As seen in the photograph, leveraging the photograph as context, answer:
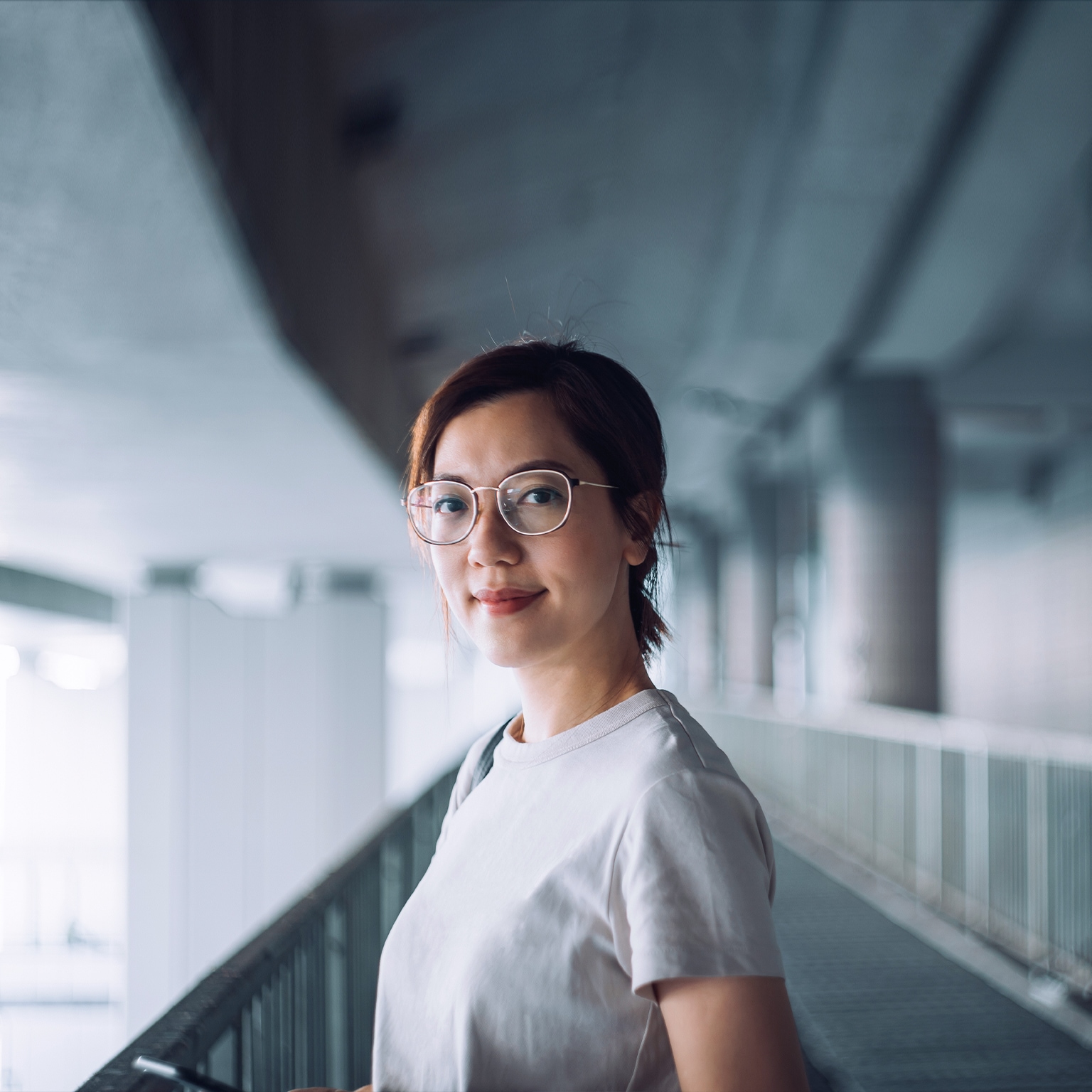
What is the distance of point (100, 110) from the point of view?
2.54 metres

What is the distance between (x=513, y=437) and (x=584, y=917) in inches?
23.1

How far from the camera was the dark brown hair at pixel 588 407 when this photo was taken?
1.37 m

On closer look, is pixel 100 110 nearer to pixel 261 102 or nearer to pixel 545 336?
pixel 261 102

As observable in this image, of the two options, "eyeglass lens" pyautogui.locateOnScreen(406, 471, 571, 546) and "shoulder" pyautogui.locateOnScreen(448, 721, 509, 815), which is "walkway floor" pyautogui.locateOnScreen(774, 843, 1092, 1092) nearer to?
"shoulder" pyautogui.locateOnScreen(448, 721, 509, 815)

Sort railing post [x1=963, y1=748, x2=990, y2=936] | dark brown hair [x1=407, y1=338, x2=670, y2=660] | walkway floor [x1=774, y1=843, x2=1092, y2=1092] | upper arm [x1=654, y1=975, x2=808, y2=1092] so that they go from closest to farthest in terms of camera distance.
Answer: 1. upper arm [x1=654, y1=975, x2=808, y2=1092]
2. dark brown hair [x1=407, y1=338, x2=670, y2=660]
3. walkway floor [x1=774, y1=843, x2=1092, y2=1092]
4. railing post [x1=963, y1=748, x2=990, y2=936]

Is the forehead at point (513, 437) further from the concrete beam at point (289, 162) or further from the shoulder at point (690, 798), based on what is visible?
the concrete beam at point (289, 162)

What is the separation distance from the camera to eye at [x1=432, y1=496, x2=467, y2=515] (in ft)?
4.59

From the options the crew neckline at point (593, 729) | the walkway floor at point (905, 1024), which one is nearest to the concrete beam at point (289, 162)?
the crew neckline at point (593, 729)

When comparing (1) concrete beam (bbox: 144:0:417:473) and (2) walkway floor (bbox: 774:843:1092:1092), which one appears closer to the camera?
(1) concrete beam (bbox: 144:0:417:473)

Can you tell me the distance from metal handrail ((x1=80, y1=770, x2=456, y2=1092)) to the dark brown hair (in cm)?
111

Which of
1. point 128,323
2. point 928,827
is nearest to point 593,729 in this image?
point 128,323

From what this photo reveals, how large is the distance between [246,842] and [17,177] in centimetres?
1701

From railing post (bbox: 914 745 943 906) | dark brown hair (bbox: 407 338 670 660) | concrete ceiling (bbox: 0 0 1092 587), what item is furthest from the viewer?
railing post (bbox: 914 745 943 906)

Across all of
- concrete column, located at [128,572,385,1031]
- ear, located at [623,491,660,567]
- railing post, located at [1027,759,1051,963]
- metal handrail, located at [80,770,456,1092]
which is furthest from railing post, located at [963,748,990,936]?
concrete column, located at [128,572,385,1031]
